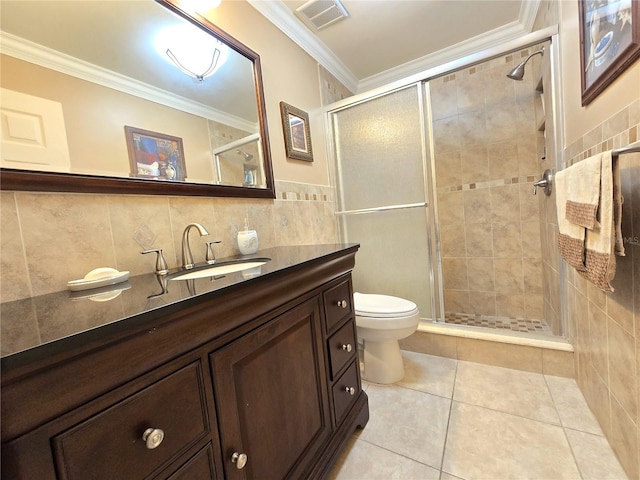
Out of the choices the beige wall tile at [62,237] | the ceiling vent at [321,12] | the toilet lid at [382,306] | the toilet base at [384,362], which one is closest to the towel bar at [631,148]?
the toilet lid at [382,306]

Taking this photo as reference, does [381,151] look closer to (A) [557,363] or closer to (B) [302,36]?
(B) [302,36]

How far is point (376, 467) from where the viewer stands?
1.06m

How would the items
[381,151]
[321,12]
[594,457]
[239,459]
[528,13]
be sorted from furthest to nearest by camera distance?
1. [381,151]
2. [528,13]
3. [321,12]
4. [594,457]
5. [239,459]

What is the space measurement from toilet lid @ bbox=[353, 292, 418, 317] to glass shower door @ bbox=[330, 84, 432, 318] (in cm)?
37

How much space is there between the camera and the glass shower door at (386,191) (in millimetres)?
1854

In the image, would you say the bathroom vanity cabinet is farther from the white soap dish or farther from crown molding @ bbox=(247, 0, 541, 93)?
crown molding @ bbox=(247, 0, 541, 93)

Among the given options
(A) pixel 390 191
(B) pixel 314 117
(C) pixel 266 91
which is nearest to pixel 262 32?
(C) pixel 266 91

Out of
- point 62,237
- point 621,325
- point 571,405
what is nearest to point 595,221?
point 621,325

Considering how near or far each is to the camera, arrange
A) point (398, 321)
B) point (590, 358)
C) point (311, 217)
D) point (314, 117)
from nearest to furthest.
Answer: point (590, 358) < point (398, 321) < point (311, 217) < point (314, 117)

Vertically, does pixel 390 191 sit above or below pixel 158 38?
below

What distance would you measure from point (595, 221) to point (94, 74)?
1665 millimetres

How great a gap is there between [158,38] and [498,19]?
2248 mm

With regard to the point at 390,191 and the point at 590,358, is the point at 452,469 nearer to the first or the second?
the point at 590,358

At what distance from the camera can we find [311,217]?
6.17 ft
